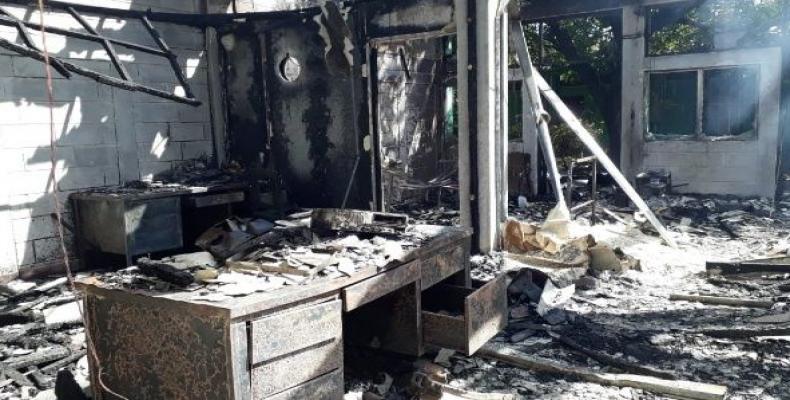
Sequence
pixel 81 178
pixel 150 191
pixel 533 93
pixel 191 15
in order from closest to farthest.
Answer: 1. pixel 150 191
2. pixel 81 178
3. pixel 533 93
4. pixel 191 15

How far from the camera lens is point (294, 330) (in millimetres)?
2809

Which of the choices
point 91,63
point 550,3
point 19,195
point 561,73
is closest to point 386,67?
point 550,3

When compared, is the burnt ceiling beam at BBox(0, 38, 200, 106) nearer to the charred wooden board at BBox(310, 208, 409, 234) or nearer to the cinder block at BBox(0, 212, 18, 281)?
the cinder block at BBox(0, 212, 18, 281)

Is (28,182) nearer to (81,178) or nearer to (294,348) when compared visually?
(81,178)

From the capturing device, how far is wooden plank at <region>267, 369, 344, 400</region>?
2824 millimetres

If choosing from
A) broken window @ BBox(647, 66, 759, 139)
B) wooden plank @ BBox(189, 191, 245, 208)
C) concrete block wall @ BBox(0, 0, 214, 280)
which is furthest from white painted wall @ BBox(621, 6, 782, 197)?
concrete block wall @ BBox(0, 0, 214, 280)

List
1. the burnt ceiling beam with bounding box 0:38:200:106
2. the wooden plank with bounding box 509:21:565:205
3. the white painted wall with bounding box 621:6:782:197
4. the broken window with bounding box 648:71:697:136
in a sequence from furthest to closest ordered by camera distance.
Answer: the broken window with bounding box 648:71:697:136, the white painted wall with bounding box 621:6:782:197, the wooden plank with bounding box 509:21:565:205, the burnt ceiling beam with bounding box 0:38:200:106

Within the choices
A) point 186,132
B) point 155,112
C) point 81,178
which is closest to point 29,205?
point 81,178

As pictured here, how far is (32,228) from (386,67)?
6.17m

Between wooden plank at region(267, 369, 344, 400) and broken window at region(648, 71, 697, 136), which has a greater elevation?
broken window at region(648, 71, 697, 136)

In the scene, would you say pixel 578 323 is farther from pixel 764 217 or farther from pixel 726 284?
pixel 764 217

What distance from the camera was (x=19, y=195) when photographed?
636cm

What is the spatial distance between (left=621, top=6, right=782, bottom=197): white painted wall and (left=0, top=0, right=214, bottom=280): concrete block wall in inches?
280

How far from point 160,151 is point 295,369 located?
18.7ft
